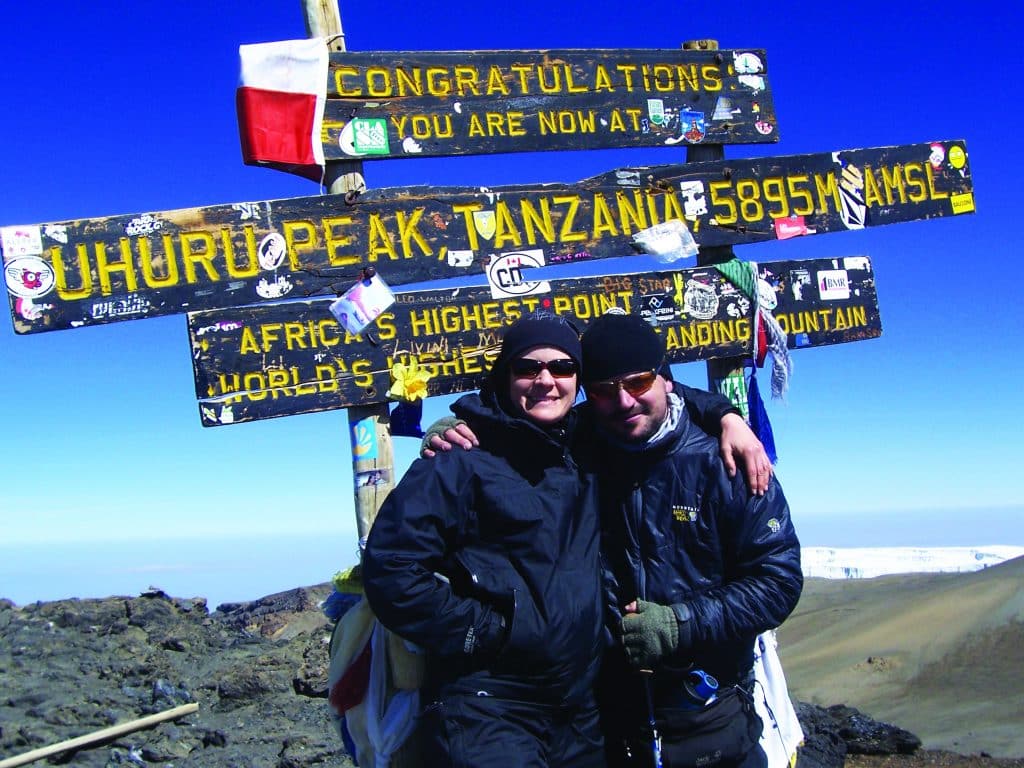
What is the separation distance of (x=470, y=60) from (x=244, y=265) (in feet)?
5.04

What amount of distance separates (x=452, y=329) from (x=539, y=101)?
4.26ft

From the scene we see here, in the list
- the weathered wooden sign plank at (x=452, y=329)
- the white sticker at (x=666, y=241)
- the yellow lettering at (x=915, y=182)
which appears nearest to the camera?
the weathered wooden sign plank at (x=452, y=329)

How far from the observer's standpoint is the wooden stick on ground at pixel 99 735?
7230 mm

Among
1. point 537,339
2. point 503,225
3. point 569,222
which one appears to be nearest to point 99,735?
point 503,225

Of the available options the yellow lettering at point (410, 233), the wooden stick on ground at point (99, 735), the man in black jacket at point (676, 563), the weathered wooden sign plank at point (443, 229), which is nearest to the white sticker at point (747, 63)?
the weathered wooden sign plank at point (443, 229)

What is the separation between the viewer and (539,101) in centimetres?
521

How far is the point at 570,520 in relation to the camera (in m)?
3.63

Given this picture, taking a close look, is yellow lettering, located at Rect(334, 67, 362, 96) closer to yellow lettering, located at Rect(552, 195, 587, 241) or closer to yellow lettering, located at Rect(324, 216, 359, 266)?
yellow lettering, located at Rect(324, 216, 359, 266)

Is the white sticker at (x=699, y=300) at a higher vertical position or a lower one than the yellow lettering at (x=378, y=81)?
lower

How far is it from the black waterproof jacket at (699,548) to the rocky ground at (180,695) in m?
3.65

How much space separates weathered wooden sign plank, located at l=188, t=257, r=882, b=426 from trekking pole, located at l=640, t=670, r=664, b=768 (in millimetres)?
1739

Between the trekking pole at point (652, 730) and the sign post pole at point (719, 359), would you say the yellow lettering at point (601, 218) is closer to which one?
the sign post pole at point (719, 359)

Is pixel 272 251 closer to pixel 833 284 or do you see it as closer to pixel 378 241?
→ pixel 378 241

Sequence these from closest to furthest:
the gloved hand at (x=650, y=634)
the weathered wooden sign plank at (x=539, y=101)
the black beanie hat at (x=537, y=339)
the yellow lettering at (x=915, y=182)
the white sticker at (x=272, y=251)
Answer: the gloved hand at (x=650, y=634)
the black beanie hat at (x=537, y=339)
the white sticker at (x=272, y=251)
the weathered wooden sign plank at (x=539, y=101)
the yellow lettering at (x=915, y=182)
